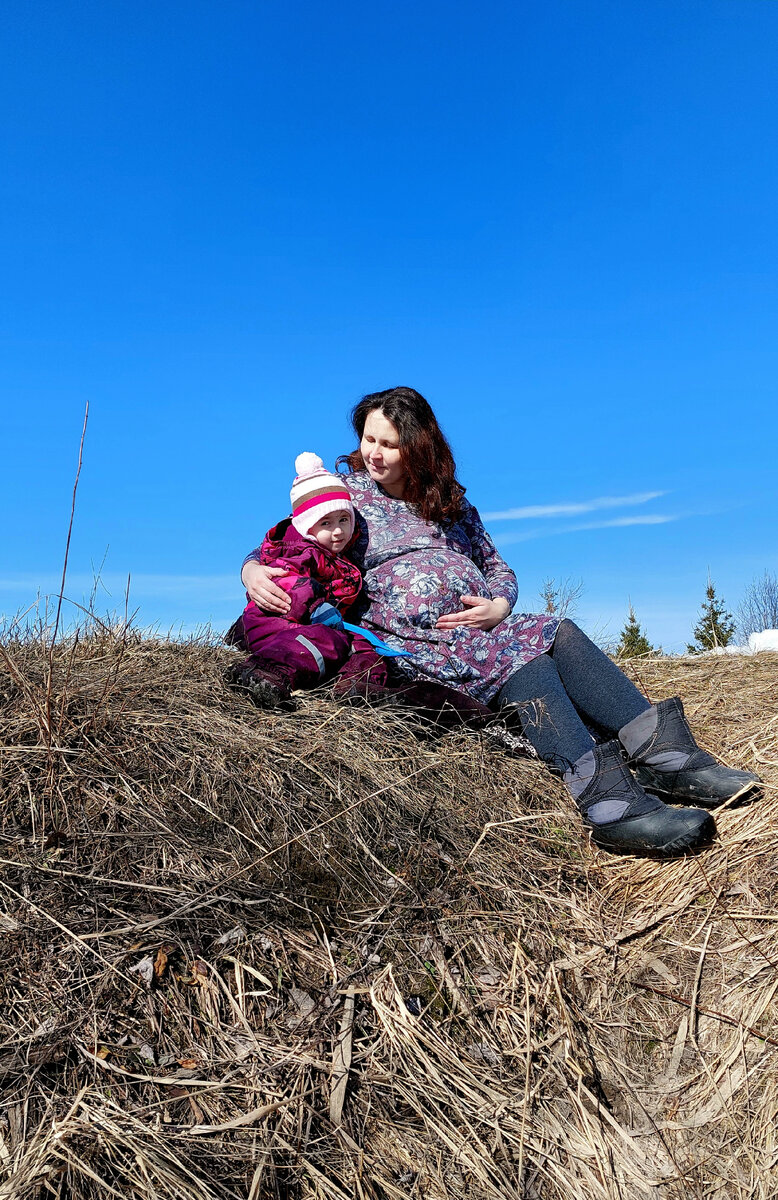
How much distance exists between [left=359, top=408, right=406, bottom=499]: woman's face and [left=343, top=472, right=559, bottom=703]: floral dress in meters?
0.10

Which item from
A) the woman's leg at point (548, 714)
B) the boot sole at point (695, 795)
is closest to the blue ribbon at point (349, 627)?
the woman's leg at point (548, 714)

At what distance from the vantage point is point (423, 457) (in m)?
4.36

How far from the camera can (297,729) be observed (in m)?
3.12

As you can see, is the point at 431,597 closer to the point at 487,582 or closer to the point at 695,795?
the point at 487,582

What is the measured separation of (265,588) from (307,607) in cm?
21

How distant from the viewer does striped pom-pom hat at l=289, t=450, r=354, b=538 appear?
3.88 meters

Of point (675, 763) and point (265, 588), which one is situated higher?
point (265, 588)

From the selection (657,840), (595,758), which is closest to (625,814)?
(657,840)

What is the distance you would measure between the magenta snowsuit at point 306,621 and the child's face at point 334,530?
39 mm

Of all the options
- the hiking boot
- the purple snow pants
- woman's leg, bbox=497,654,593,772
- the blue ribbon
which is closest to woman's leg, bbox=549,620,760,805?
woman's leg, bbox=497,654,593,772

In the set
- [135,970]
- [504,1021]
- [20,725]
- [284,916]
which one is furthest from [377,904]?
[20,725]

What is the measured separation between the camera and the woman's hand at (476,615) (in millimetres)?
3988

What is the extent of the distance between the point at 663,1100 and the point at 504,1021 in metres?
0.52

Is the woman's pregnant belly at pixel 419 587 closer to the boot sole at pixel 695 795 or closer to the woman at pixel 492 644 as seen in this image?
the woman at pixel 492 644
